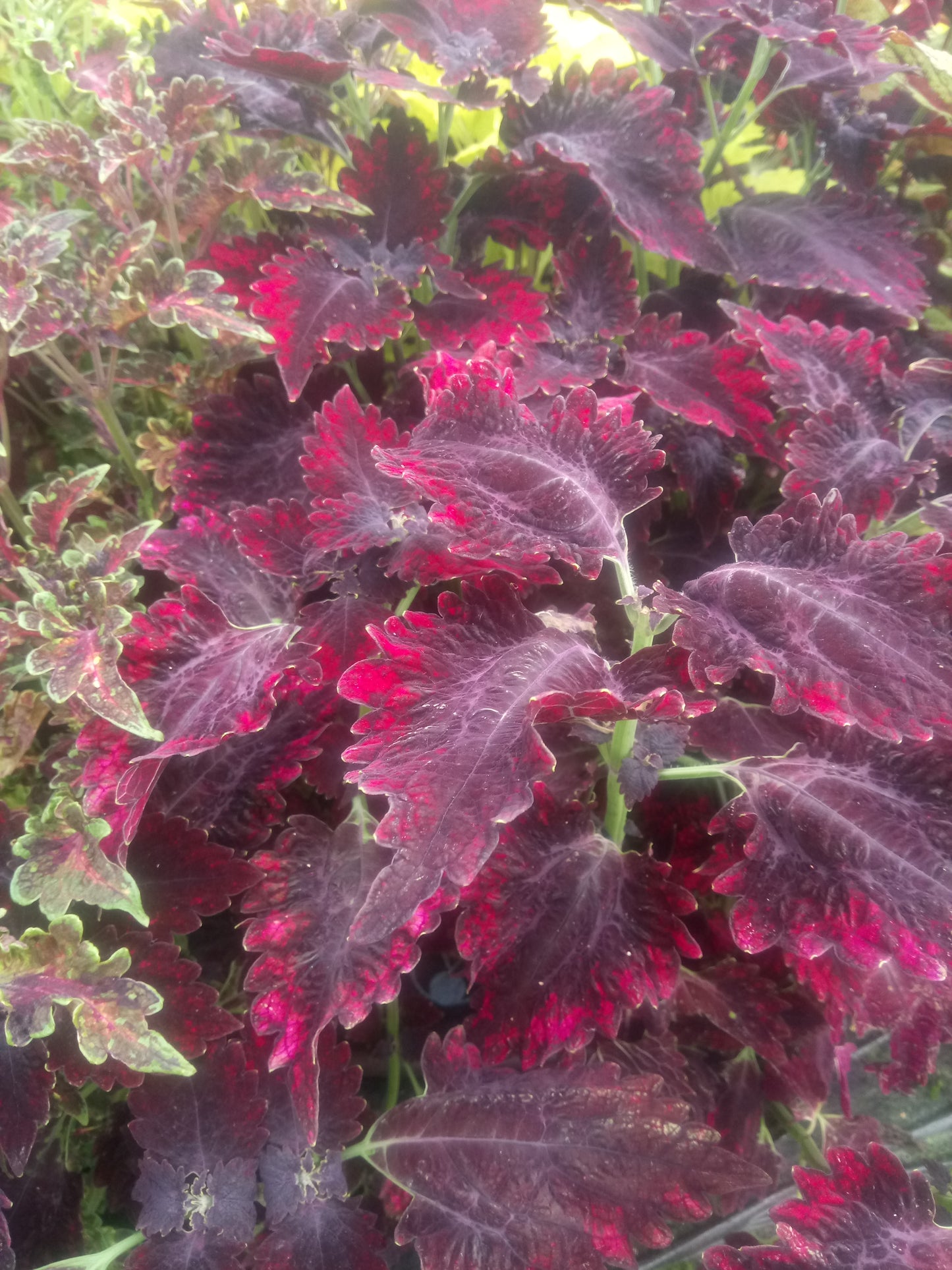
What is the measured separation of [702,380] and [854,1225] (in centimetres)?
65

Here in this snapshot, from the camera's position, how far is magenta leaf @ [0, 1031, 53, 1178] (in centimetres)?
55

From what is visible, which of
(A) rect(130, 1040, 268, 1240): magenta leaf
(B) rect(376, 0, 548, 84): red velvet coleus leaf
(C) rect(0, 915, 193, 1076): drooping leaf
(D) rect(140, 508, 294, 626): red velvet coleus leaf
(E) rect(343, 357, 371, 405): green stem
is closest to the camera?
(C) rect(0, 915, 193, 1076): drooping leaf

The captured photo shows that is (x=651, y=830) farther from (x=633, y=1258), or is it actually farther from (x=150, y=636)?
(x=150, y=636)

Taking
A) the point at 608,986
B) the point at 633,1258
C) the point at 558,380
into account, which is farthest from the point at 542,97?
the point at 633,1258

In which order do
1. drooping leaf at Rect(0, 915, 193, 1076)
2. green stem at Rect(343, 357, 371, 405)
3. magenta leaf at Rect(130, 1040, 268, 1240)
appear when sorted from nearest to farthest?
drooping leaf at Rect(0, 915, 193, 1076) → magenta leaf at Rect(130, 1040, 268, 1240) → green stem at Rect(343, 357, 371, 405)

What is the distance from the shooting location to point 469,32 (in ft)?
2.86

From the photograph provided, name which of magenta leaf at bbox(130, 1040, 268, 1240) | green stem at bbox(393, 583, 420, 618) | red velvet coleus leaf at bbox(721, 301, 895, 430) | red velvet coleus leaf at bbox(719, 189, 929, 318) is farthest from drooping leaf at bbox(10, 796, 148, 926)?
red velvet coleus leaf at bbox(719, 189, 929, 318)

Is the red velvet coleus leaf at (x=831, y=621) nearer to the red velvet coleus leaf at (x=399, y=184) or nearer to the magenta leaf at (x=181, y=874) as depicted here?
the magenta leaf at (x=181, y=874)

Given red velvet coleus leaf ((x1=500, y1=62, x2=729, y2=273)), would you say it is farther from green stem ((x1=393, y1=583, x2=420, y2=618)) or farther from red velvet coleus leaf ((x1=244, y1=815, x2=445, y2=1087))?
red velvet coleus leaf ((x1=244, y1=815, x2=445, y2=1087))

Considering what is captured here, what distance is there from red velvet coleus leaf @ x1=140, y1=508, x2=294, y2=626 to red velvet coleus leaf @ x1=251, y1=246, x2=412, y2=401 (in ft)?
0.44

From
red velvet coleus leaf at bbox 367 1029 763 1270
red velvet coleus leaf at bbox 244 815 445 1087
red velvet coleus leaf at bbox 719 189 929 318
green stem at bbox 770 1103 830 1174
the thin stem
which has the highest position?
red velvet coleus leaf at bbox 719 189 929 318

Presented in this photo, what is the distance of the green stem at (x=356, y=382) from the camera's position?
927mm

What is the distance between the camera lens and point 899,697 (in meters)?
0.46

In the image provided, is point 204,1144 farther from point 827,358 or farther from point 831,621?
point 827,358
